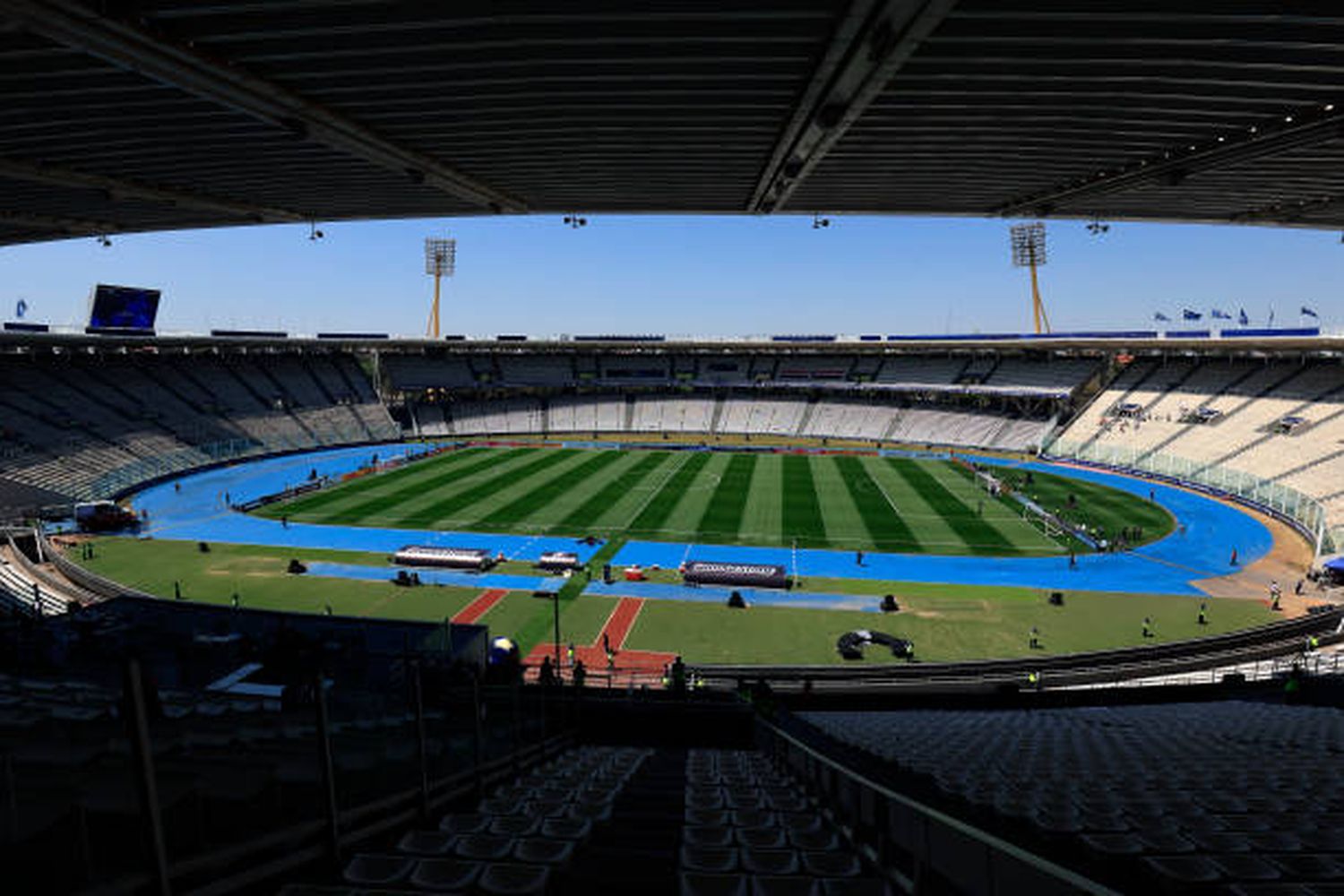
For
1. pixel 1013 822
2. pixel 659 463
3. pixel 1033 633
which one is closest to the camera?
pixel 1013 822

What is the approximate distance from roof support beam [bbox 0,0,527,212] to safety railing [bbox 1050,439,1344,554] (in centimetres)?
4509

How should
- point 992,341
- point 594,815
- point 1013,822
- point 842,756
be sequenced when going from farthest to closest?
point 992,341 → point 842,756 → point 594,815 → point 1013,822

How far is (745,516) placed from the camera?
42594 mm

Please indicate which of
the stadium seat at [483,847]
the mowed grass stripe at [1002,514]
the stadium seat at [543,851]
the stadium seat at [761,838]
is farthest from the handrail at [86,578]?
the mowed grass stripe at [1002,514]

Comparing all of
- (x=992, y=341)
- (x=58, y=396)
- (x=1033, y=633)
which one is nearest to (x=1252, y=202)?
(x=1033, y=633)

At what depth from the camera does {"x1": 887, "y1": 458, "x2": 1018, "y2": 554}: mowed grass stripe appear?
3650 cm

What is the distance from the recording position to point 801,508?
1764 inches

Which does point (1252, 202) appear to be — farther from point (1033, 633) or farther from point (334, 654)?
point (334, 654)

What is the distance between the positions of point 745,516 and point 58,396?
182 ft

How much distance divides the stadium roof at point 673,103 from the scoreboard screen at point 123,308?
4989 cm

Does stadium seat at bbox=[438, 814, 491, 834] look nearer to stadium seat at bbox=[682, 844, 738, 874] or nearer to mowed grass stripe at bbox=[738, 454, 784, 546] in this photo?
stadium seat at bbox=[682, 844, 738, 874]

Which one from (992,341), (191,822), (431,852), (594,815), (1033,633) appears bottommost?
(1033,633)

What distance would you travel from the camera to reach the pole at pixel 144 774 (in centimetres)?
257

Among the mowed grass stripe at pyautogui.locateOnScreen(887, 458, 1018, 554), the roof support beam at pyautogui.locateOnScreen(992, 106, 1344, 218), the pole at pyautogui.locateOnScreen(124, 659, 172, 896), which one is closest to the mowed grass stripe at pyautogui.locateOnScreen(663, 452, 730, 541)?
the mowed grass stripe at pyautogui.locateOnScreen(887, 458, 1018, 554)
